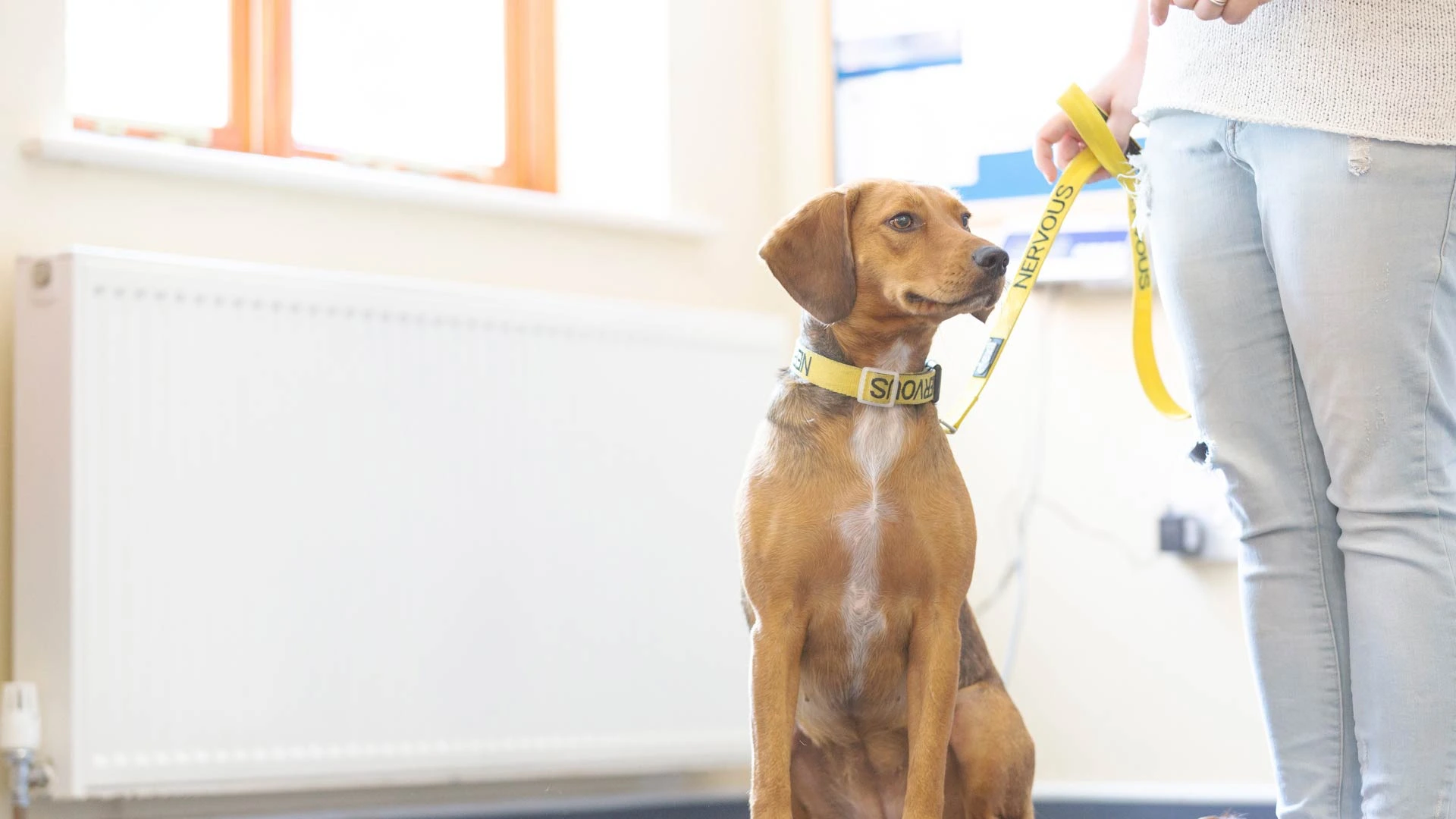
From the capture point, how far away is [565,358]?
3.02m

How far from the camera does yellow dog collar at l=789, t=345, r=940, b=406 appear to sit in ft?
5.41

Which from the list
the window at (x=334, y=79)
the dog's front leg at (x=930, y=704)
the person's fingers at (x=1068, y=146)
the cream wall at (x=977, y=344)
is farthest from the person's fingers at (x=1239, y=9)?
the window at (x=334, y=79)

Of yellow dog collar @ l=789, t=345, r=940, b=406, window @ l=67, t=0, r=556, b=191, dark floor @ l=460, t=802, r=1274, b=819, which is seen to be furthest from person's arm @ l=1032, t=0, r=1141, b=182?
window @ l=67, t=0, r=556, b=191

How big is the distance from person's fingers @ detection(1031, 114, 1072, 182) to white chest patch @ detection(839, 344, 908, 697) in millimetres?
472

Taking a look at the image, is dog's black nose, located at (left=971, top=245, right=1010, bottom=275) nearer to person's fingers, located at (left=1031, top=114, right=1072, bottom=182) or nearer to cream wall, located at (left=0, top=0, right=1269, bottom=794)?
person's fingers, located at (left=1031, top=114, right=1072, bottom=182)

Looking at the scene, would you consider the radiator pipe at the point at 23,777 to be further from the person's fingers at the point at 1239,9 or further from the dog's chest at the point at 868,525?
the person's fingers at the point at 1239,9

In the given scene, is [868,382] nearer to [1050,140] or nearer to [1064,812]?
[1050,140]

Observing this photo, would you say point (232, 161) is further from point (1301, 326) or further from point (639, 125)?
point (1301, 326)

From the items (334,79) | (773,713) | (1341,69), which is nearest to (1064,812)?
(773,713)

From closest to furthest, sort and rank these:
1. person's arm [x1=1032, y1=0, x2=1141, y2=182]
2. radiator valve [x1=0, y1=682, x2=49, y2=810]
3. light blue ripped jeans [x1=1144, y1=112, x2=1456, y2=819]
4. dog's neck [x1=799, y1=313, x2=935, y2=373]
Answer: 1. light blue ripped jeans [x1=1144, y1=112, x2=1456, y2=819]
2. dog's neck [x1=799, y1=313, x2=935, y2=373]
3. person's arm [x1=1032, y1=0, x2=1141, y2=182]
4. radiator valve [x1=0, y1=682, x2=49, y2=810]

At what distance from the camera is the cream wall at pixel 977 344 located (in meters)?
3.06

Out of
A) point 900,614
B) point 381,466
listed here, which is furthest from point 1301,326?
point 381,466

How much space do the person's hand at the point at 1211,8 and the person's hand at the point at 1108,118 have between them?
12.4 inches

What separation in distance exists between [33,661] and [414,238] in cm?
112
